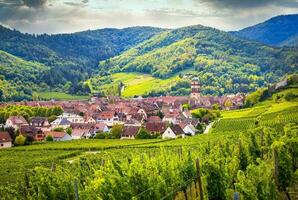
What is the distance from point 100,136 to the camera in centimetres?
9362

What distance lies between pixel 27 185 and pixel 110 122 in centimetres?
8930

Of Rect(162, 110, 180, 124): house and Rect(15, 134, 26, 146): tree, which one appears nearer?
Rect(15, 134, 26, 146): tree

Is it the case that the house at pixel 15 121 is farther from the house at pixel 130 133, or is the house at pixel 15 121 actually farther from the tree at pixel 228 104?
the tree at pixel 228 104

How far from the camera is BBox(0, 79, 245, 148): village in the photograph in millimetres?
91000

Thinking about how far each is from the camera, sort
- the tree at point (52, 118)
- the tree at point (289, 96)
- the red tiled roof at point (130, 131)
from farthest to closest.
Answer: the tree at point (52, 118)
the tree at point (289, 96)
the red tiled roof at point (130, 131)

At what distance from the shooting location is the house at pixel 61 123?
110 m

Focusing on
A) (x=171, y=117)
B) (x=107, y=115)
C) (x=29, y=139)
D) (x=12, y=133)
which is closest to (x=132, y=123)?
(x=171, y=117)

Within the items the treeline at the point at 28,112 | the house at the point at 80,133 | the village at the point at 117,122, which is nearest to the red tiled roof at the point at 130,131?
the village at the point at 117,122

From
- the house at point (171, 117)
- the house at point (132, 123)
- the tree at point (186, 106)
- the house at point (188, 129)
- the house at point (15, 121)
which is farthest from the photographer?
the tree at point (186, 106)

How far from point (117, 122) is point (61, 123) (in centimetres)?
1532

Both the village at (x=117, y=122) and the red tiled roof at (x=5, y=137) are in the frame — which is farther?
the village at (x=117, y=122)

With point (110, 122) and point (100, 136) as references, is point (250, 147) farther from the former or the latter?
point (110, 122)

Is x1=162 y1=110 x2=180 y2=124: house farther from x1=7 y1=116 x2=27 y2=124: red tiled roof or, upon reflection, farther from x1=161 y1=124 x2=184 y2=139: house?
x1=7 y1=116 x2=27 y2=124: red tiled roof

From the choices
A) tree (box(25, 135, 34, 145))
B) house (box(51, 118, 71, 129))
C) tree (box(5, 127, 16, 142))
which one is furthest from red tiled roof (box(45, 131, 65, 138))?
house (box(51, 118, 71, 129))
